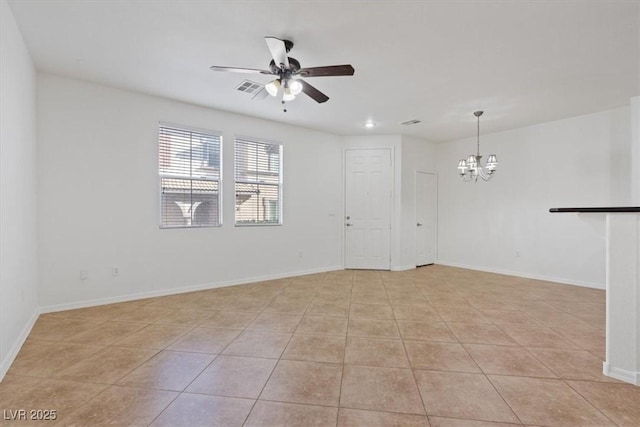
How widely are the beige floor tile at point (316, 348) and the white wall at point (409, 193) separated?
3643 millimetres

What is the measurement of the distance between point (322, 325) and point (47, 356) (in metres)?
2.39

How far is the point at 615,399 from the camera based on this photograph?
191cm

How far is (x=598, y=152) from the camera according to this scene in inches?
180

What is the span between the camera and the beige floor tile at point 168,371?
6.70 ft

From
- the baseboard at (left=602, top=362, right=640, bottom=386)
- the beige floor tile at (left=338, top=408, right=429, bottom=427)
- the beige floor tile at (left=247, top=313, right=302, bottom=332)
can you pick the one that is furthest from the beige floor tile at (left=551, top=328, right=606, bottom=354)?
the beige floor tile at (left=247, top=313, right=302, bottom=332)

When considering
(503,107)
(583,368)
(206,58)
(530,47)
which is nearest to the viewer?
(583,368)

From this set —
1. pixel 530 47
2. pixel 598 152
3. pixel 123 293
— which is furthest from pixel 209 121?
pixel 598 152

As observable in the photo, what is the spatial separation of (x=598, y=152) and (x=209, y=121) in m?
6.12

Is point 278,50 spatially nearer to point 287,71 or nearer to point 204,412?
point 287,71

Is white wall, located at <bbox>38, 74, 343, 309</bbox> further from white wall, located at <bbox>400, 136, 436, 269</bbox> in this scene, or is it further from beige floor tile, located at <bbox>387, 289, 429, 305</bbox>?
white wall, located at <bbox>400, 136, 436, 269</bbox>

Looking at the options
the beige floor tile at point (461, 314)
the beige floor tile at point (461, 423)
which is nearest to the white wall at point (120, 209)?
the beige floor tile at point (461, 314)

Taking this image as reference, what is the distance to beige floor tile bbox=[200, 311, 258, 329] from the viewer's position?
10.2 ft

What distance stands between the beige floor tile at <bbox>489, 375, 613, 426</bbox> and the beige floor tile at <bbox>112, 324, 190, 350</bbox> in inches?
109

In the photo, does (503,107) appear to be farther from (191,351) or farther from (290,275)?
(191,351)
